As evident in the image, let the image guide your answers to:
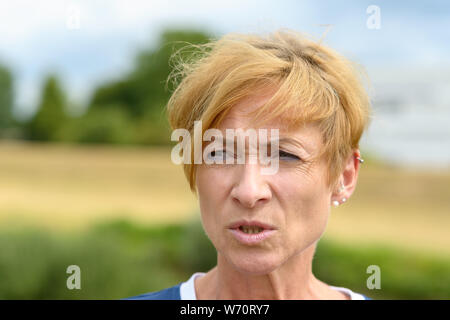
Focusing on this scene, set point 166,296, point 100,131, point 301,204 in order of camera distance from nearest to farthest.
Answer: point 301,204, point 166,296, point 100,131

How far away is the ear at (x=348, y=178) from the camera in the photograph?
2.39 m

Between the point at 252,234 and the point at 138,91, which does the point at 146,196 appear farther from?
the point at 138,91

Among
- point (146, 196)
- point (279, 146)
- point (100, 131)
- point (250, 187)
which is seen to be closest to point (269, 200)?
point (250, 187)

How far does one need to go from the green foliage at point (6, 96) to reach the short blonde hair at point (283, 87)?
3355 cm

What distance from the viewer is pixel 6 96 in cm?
3475

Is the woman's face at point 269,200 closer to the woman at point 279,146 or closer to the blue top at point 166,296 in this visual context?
the woman at point 279,146

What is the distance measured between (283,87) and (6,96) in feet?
117

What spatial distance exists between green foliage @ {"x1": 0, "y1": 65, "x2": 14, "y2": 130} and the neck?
33.6 m

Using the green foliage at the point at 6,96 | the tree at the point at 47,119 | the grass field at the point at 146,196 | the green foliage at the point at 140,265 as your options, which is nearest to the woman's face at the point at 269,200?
the green foliage at the point at 140,265

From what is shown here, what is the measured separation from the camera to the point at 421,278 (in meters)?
10.0

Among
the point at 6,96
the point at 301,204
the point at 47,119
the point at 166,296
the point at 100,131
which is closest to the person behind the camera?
the point at 301,204
